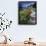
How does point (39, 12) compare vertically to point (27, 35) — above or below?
above

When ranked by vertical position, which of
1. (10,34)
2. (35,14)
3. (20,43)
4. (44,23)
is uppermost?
(35,14)

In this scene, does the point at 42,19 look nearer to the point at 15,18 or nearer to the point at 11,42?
the point at 15,18

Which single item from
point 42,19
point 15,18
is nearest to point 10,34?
point 15,18

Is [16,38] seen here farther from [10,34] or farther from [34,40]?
[34,40]

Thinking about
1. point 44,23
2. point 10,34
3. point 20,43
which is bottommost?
point 20,43

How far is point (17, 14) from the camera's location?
2.39 meters

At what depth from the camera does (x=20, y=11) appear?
2.38m

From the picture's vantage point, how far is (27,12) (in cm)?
237

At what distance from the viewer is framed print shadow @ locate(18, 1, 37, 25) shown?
2.37 meters

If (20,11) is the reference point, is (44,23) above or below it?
below

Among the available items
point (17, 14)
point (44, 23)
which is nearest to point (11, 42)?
point (17, 14)

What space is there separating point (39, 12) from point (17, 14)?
373mm

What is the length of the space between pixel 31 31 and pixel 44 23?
26 cm

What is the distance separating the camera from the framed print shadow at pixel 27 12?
2.37 meters
